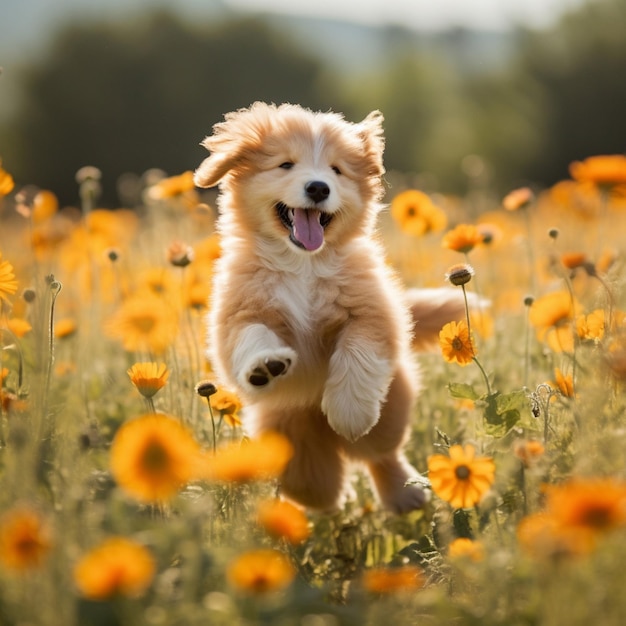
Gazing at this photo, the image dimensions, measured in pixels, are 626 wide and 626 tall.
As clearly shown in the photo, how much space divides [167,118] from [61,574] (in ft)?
67.6

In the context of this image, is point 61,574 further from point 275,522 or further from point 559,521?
point 559,521

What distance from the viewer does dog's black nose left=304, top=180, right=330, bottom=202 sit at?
125 inches

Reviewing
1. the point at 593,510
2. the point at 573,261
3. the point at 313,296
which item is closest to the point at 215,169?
the point at 313,296

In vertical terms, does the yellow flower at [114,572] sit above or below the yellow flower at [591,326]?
below

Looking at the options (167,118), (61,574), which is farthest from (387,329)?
(167,118)

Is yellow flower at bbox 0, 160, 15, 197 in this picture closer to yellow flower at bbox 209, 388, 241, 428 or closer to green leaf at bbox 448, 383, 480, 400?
yellow flower at bbox 209, 388, 241, 428

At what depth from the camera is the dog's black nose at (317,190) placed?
3.16m

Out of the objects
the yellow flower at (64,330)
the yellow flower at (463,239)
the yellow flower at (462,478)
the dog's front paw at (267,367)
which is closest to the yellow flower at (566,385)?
the yellow flower at (462,478)

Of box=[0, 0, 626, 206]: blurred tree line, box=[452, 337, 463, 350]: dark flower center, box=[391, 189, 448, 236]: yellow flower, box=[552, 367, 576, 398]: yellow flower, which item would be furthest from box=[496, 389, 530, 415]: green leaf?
box=[0, 0, 626, 206]: blurred tree line

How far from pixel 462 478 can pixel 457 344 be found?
74cm

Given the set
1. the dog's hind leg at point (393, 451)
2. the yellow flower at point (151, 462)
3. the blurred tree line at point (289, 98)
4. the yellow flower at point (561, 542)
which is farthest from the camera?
the blurred tree line at point (289, 98)

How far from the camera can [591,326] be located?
2.64m

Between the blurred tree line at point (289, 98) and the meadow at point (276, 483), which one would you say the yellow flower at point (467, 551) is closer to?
the meadow at point (276, 483)

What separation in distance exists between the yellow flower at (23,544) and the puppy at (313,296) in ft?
4.76
